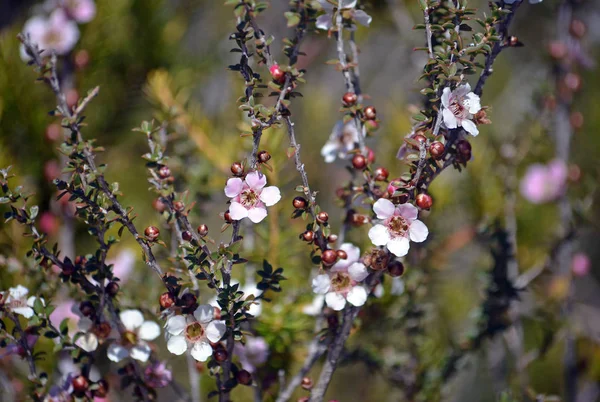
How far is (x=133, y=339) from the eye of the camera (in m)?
0.61

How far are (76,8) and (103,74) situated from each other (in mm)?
152

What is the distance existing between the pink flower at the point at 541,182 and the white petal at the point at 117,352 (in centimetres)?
94

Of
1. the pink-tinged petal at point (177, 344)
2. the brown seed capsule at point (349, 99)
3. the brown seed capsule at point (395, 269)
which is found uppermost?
the brown seed capsule at point (349, 99)

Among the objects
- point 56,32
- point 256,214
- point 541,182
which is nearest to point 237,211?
point 256,214

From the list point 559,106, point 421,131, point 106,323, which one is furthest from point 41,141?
point 559,106

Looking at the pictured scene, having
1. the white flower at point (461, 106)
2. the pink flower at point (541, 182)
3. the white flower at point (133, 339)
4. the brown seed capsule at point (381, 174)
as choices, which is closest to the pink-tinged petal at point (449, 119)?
the white flower at point (461, 106)

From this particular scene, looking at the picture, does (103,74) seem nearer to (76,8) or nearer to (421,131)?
(76,8)

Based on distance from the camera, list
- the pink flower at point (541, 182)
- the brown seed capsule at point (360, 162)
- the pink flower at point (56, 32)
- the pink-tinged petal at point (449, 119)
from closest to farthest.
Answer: the pink-tinged petal at point (449, 119) < the brown seed capsule at point (360, 162) < the pink flower at point (56, 32) < the pink flower at point (541, 182)

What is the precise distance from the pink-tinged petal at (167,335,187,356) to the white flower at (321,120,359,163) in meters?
0.29

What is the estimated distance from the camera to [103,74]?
3.72 feet

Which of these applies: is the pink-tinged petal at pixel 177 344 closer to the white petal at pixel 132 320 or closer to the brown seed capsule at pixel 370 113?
the white petal at pixel 132 320

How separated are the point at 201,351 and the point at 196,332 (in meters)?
0.02

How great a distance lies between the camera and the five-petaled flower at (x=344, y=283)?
566mm

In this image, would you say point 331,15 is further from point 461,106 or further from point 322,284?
point 322,284
